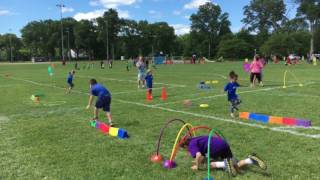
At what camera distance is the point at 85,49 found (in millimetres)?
148250

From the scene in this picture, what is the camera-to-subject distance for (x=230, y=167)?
6.99m

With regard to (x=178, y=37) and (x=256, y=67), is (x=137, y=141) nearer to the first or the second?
(x=256, y=67)

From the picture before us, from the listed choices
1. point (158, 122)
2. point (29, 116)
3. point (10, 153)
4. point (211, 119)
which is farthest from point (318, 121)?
point (29, 116)

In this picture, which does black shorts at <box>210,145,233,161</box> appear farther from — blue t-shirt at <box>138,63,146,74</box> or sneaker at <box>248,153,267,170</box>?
blue t-shirt at <box>138,63,146,74</box>

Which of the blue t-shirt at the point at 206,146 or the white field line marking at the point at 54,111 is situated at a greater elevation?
the blue t-shirt at the point at 206,146

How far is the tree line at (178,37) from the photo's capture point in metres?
112

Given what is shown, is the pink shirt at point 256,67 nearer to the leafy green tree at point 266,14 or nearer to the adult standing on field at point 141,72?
the adult standing on field at point 141,72

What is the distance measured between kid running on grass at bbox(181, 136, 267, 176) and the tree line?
9687 cm

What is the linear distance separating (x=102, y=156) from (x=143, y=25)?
15018cm

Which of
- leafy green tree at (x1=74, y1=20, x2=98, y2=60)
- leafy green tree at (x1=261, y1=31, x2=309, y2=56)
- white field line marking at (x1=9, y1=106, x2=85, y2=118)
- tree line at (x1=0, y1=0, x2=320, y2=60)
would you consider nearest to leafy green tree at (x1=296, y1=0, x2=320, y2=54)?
tree line at (x1=0, y1=0, x2=320, y2=60)

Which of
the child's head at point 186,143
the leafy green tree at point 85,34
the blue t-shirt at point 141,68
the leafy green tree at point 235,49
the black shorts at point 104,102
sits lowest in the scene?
the child's head at point 186,143

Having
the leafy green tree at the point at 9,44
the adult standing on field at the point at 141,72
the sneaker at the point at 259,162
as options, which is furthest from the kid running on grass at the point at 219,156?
the leafy green tree at the point at 9,44

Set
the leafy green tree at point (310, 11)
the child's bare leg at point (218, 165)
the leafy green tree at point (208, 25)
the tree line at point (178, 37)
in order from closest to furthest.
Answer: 1. the child's bare leg at point (218, 165)
2. the leafy green tree at point (310, 11)
3. the tree line at point (178, 37)
4. the leafy green tree at point (208, 25)

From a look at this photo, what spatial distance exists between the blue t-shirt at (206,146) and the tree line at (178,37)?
3813 inches
